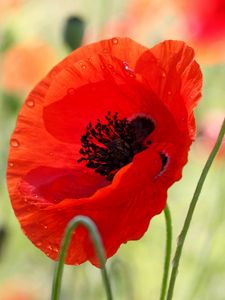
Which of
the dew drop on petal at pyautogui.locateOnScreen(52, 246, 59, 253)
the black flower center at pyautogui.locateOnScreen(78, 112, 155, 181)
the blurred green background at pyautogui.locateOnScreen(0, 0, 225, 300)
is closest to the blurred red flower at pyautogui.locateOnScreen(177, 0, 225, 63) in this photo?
the blurred green background at pyautogui.locateOnScreen(0, 0, 225, 300)

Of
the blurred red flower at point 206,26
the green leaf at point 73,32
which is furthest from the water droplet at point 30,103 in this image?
the blurred red flower at point 206,26

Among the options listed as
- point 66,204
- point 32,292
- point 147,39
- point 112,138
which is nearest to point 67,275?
point 32,292

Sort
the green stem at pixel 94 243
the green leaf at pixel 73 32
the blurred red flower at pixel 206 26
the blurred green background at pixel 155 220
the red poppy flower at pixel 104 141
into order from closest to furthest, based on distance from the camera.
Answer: the green stem at pixel 94 243 → the red poppy flower at pixel 104 141 → the green leaf at pixel 73 32 → the blurred green background at pixel 155 220 → the blurred red flower at pixel 206 26

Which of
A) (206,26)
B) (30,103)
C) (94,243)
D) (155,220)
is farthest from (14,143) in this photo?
(155,220)

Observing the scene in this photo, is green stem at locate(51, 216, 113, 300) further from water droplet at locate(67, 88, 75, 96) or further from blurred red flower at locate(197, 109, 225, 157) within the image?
blurred red flower at locate(197, 109, 225, 157)

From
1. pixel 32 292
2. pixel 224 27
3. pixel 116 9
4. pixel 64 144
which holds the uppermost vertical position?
pixel 116 9

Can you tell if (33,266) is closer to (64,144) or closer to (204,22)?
(204,22)

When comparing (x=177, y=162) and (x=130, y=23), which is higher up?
(x=130, y=23)

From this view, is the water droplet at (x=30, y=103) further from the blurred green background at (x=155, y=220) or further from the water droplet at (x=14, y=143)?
the blurred green background at (x=155, y=220)
